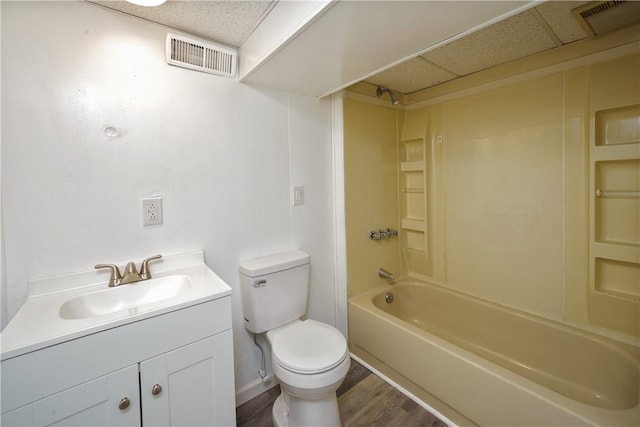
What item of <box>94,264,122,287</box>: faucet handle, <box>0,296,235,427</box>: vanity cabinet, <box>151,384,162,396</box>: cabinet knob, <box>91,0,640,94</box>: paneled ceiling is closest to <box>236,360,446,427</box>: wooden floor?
<box>0,296,235,427</box>: vanity cabinet

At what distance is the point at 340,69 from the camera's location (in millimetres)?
1427

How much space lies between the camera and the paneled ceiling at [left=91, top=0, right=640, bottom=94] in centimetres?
118

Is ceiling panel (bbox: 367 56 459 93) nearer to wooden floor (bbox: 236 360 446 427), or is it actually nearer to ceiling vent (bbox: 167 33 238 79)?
ceiling vent (bbox: 167 33 238 79)

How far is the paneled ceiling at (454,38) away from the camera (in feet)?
3.86

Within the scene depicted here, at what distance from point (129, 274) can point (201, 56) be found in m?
1.13

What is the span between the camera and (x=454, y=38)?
44.8 inches

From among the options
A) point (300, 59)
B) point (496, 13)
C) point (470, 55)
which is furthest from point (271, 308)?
point (470, 55)

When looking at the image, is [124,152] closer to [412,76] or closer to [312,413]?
[312,413]

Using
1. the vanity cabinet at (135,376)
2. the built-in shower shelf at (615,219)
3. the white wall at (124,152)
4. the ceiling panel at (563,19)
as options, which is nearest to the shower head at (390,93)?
the white wall at (124,152)

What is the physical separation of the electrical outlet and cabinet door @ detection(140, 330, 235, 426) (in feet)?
2.07

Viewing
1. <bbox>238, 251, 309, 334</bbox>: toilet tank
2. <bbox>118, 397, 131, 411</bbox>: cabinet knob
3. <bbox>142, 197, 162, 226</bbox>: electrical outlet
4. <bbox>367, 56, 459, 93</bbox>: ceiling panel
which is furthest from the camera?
<bbox>367, 56, 459, 93</bbox>: ceiling panel

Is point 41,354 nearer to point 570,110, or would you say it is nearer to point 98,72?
point 98,72

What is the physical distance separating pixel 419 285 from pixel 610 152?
4.82 feet

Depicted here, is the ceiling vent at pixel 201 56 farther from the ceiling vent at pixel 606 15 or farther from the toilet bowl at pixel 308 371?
the ceiling vent at pixel 606 15
